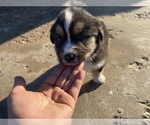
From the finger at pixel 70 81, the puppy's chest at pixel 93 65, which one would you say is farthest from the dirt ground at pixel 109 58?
the finger at pixel 70 81

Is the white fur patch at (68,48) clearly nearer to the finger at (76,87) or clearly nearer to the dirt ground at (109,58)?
the finger at (76,87)

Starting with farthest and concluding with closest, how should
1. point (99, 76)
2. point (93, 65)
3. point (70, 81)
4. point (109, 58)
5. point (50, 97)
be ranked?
point (109, 58), point (99, 76), point (93, 65), point (70, 81), point (50, 97)

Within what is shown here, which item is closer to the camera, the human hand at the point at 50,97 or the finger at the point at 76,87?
the human hand at the point at 50,97

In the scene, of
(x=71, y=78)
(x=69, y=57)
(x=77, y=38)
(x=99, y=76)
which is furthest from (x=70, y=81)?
(x=99, y=76)

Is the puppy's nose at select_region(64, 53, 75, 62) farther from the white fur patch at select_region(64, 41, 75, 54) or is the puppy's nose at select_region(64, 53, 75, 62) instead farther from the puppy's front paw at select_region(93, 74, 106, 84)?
the puppy's front paw at select_region(93, 74, 106, 84)

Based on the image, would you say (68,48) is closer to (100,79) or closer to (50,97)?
(50,97)

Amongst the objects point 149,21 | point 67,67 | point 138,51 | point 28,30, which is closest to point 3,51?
point 28,30
